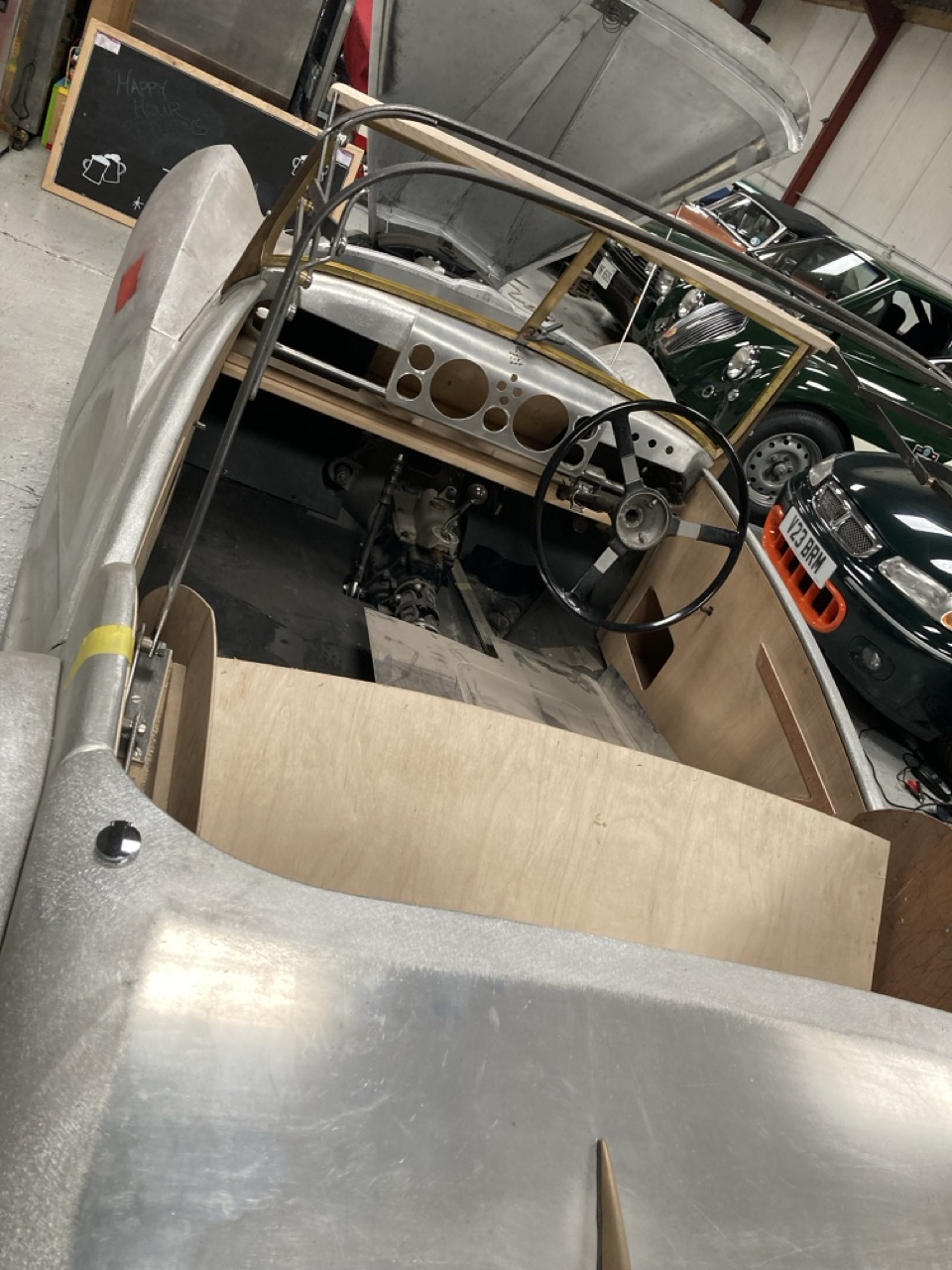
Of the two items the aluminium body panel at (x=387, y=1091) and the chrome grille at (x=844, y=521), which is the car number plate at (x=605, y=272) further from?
the aluminium body panel at (x=387, y=1091)

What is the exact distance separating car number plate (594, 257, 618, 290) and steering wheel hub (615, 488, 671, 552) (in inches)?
177

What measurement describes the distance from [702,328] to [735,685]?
356 centimetres

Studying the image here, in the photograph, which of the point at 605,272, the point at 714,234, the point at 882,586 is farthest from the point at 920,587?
the point at 605,272

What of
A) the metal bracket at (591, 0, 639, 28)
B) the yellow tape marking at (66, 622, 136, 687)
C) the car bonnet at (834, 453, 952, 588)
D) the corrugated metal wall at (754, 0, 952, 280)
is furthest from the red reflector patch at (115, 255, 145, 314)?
the corrugated metal wall at (754, 0, 952, 280)

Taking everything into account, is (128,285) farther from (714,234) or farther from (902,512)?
(714,234)

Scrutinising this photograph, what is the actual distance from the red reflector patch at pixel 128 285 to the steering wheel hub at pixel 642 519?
4.57ft

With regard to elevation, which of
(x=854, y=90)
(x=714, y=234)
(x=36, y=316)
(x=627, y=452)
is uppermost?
(x=854, y=90)

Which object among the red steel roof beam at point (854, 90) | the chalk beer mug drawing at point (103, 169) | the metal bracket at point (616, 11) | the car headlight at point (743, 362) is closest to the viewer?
the metal bracket at point (616, 11)

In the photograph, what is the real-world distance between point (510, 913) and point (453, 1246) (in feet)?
2.41

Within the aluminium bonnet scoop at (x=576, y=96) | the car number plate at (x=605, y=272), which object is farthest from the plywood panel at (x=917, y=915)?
the car number plate at (x=605, y=272)

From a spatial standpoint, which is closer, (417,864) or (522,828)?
(417,864)

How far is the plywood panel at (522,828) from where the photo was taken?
149 cm

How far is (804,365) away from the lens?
19.2 feet

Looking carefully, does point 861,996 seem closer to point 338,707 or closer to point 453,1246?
point 453,1246
